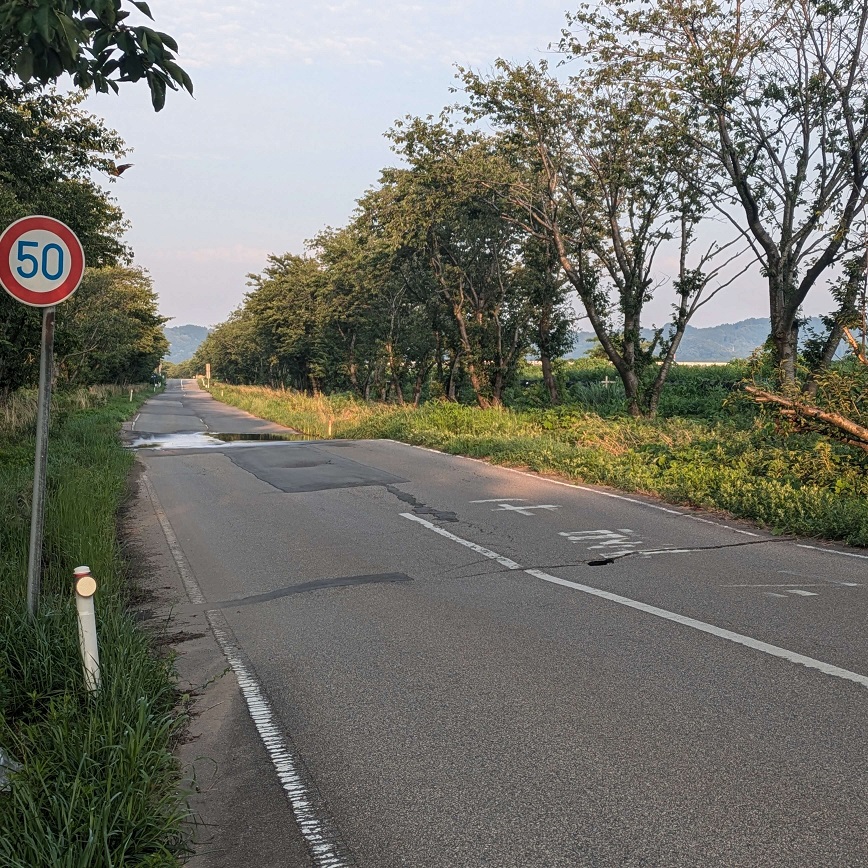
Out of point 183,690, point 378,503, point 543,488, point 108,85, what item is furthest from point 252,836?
point 543,488

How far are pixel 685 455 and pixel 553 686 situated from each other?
10.3 m

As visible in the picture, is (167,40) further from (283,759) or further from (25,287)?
(283,759)

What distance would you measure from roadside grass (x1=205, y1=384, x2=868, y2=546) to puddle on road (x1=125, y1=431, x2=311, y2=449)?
539 centimetres

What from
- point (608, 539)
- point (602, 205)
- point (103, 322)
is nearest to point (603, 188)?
point (602, 205)

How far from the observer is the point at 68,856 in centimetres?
281

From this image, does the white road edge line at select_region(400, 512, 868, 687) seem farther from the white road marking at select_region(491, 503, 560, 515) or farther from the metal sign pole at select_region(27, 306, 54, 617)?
the metal sign pole at select_region(27, 306, 54, 617)

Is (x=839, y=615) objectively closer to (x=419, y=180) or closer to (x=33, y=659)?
(x=33, y=659)

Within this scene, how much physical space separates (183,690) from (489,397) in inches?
990

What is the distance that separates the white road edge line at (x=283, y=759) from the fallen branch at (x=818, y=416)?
8364mm

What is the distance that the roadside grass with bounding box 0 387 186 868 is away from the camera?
305 cm

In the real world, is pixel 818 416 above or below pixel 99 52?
below

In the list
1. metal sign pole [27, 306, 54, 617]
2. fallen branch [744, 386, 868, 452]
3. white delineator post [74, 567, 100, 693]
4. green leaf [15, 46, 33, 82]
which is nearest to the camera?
green leaf [15, 46, 33, 82]

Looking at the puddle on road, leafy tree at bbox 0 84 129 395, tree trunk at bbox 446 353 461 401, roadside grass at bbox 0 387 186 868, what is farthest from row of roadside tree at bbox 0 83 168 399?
tree trunk at bbox 446 353 461 401

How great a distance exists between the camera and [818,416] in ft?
37.8
